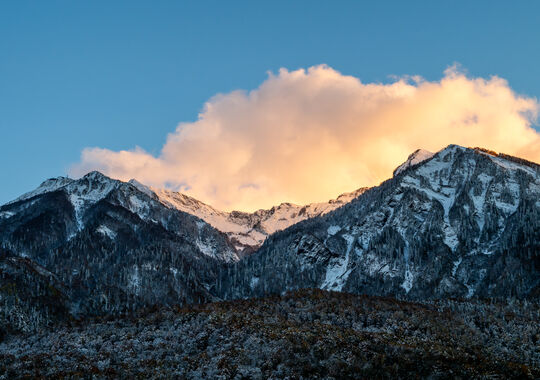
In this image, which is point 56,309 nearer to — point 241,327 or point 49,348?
point 49,348

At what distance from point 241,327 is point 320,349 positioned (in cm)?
1483

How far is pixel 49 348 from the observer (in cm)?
7900

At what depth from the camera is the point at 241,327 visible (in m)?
74.2

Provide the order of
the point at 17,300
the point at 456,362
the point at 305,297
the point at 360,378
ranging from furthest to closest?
1. the point at 17,300
2. the point at 305,297
3. the point at 456,362
4. the point at 360,378

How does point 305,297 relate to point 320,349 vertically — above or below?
above

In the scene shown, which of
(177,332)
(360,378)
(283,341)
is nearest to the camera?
(360,378)

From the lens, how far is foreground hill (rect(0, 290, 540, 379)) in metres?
59.2

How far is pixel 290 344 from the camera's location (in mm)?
65312

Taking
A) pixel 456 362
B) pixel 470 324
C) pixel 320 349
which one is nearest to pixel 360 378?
pixel 320 349

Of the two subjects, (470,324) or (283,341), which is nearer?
(283,341)

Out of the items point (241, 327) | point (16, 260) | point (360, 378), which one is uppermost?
point (16, 260)

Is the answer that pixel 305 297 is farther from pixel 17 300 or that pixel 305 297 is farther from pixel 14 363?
pixel 17 300

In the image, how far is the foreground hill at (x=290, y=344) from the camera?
194ft

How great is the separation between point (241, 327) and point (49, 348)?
3009 centimetres
